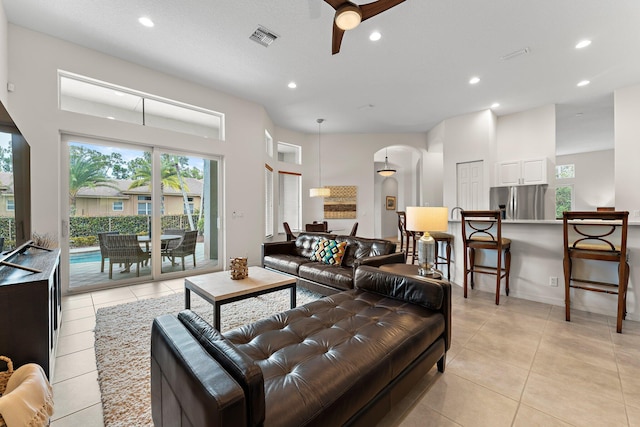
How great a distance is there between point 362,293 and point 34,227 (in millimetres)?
3987

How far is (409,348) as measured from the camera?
1.53 metres

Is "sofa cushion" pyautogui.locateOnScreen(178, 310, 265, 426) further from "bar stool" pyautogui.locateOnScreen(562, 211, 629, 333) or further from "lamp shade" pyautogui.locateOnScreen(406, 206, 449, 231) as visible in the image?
"bar stool" pyautogui.locateOnScreen(562, 211, 629, 333)

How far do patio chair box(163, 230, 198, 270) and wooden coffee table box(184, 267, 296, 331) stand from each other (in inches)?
77.6

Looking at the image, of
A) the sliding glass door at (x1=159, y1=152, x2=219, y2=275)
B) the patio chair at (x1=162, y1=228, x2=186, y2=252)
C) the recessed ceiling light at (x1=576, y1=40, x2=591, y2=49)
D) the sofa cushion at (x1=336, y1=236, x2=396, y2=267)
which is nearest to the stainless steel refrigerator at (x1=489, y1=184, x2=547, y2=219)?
the recessed ceiling light at (x1=576, y1=40, x2=591, y2=49)

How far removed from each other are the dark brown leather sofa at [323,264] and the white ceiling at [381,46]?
8.52 feet

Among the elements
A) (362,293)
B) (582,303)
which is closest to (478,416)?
(362,293)

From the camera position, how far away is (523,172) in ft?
18.5

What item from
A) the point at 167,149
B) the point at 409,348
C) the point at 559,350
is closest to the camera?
the point at 409,348

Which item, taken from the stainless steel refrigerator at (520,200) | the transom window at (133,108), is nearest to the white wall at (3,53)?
the transom window at (133,108)

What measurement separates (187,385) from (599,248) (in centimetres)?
372

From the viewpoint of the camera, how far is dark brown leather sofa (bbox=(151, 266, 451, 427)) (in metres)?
0.89

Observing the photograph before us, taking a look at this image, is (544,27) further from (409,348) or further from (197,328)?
(197,328)

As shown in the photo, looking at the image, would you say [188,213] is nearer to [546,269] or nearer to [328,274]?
[328,274]

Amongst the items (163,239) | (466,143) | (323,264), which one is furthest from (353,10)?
(466,143)
